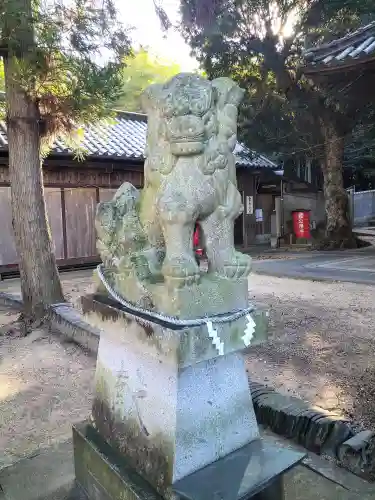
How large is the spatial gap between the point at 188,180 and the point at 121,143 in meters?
10.7

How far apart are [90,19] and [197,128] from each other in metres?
4.46

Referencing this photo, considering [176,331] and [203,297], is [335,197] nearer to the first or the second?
[203,297]

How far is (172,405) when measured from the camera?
1648 millimetres

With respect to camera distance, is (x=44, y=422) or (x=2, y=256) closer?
(x=44, y=422)

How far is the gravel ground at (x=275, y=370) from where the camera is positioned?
3037mm

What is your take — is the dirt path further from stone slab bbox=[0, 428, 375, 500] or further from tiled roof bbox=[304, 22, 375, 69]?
tiled roof bbox=[304, 22, 375, 69]

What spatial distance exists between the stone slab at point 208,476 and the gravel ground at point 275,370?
3.06 ft

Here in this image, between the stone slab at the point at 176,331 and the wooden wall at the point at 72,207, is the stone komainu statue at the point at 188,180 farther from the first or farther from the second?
the wooden wall at the point at 72,207

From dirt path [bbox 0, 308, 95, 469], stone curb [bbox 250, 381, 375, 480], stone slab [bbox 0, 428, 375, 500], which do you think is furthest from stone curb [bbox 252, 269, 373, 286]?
stone slab [bbox 0, 428, 375, 500]

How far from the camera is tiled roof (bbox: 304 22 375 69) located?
4.46 meters

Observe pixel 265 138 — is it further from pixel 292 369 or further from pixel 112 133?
pixel 292 369

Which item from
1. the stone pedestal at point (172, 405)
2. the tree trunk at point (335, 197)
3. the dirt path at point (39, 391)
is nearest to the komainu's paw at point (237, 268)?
the stone pedestal at point (172, 405)

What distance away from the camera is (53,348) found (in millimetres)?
4801

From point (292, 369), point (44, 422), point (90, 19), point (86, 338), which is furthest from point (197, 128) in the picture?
point (90, 19)
